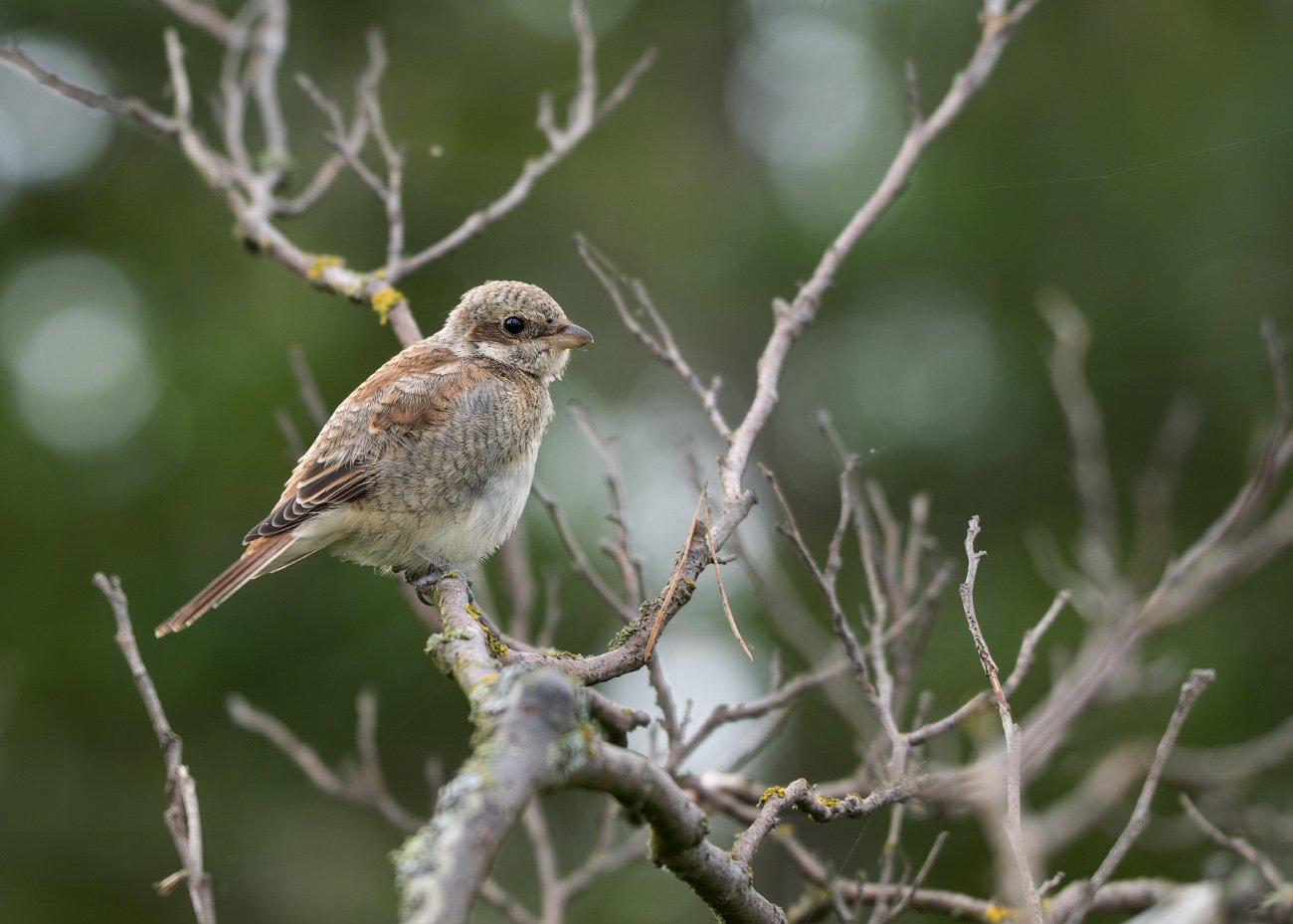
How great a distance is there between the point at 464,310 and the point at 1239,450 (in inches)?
245

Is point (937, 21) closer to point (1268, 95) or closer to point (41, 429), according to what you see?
point (1268, 95)

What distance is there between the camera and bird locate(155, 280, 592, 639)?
14.1 ft

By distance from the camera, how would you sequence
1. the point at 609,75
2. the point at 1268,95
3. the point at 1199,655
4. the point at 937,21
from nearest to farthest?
the point at 1199,655, the point at 1268,95, the point at 937,21, the point at 609,75

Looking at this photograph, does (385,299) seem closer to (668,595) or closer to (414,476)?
(414,476)

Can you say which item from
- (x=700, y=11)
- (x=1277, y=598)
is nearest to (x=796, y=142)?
(x=700, y=11)

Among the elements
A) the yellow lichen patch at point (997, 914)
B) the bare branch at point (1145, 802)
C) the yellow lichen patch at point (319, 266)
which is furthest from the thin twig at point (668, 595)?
the yellow lichen patch at point (319, 266)

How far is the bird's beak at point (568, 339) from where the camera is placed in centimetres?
500

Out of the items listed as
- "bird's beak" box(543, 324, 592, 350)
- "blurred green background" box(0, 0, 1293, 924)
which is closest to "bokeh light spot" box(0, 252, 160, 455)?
"blurred green background" box(0, 0, 1293, 924)

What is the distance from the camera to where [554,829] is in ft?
29.6

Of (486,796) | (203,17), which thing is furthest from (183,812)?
(203,17)

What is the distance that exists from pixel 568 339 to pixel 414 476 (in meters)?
0.88

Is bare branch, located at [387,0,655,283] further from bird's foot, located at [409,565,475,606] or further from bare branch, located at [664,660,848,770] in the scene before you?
bare branch, located at [664,660,848,770]

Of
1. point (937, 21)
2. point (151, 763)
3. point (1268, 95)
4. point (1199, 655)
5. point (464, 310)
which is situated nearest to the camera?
point (464, 310)

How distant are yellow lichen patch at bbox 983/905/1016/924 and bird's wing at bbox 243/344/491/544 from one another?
2.26 meters
